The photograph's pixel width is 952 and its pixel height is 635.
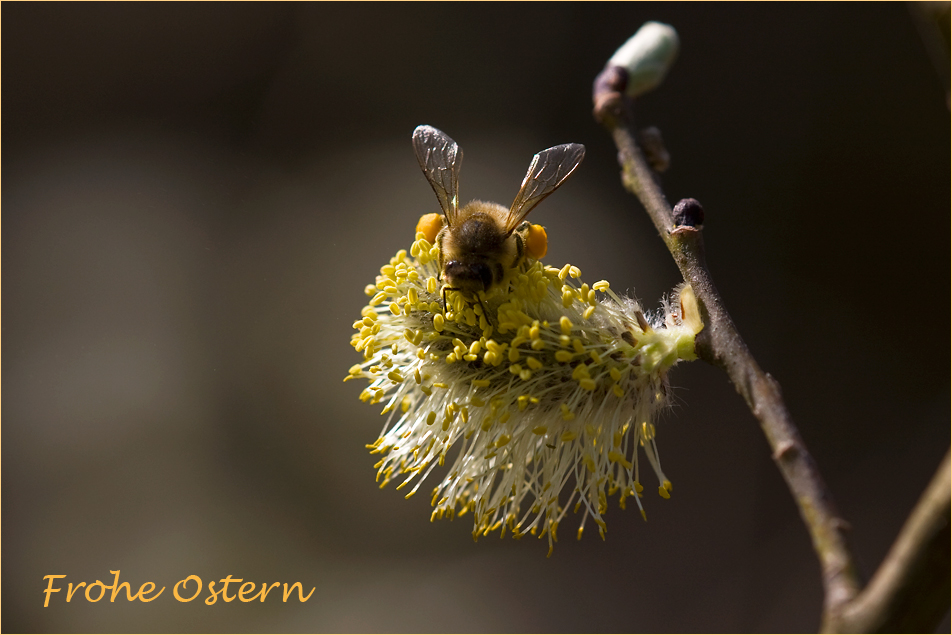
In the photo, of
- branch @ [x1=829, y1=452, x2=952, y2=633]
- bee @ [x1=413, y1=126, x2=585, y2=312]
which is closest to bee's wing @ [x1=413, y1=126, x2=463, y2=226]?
bee @ [x1=413, y1=126, x2=585, y2=312]

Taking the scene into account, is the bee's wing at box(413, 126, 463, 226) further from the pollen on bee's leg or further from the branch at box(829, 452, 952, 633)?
the branch at box(829, 452, 952, 633)

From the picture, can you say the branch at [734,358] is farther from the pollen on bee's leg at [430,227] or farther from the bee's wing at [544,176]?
the pollen on bee's leg at [430,227]

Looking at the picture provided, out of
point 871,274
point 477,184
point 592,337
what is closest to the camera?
point 592,337

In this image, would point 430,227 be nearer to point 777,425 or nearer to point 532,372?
point 532,372

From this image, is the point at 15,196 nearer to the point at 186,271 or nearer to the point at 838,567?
the point at 186,271

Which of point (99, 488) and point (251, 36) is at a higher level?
point (251, 36)

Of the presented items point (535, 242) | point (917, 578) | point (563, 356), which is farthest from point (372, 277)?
point (917, 578)

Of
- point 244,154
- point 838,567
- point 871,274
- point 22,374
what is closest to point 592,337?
point 838,567
